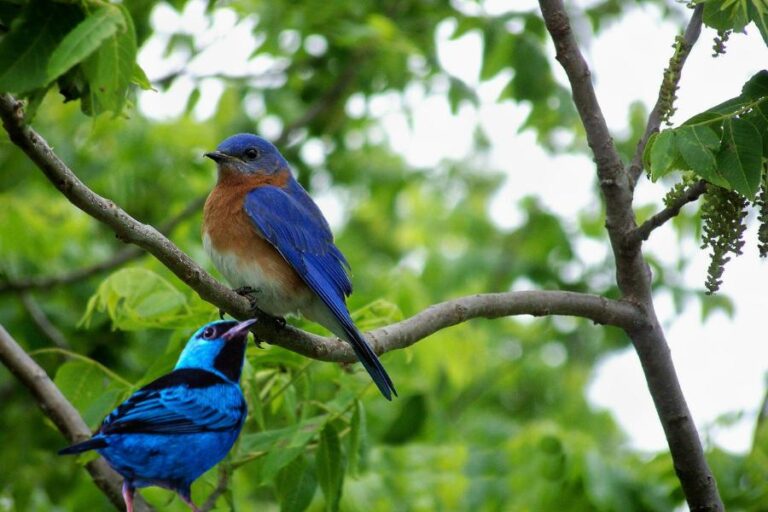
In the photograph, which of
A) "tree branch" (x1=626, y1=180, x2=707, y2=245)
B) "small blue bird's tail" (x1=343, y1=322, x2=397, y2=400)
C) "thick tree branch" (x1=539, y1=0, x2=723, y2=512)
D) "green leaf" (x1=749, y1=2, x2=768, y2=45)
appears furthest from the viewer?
"thick tree branch" (x1=539, y1=0, x2=723, y2=512)

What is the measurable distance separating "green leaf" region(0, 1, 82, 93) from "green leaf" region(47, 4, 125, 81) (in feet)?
0.23

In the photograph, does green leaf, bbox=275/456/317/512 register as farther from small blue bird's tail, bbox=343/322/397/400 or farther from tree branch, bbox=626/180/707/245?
tree branch, bbox=626/180/707/245

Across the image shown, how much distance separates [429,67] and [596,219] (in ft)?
7.97

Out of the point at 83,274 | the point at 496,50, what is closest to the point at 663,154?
the point at 496,50

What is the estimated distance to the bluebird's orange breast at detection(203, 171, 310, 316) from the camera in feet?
16.7

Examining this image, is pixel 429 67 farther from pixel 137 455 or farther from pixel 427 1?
pixel 137 455

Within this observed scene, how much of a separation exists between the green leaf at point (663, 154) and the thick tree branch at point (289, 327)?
986 mm

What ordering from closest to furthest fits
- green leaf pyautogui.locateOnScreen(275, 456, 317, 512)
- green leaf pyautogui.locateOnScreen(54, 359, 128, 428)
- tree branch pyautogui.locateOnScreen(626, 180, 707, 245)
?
tree branch pyautogui.locateOnScreen(626, 180, 707, 245)
green leaf pyautogui.locateOnScreen(275, 456, 317, 512)
green leaf pyautogui.locateOnScreen(54, 359, 128, 428)

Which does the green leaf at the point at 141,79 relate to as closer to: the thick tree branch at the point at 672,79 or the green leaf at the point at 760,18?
the thick tree branch at the point at 672,79

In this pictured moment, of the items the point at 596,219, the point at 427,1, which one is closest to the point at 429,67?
the point at 427,1

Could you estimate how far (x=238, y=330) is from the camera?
4273 mm

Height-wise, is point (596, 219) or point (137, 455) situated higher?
point (596, 219)

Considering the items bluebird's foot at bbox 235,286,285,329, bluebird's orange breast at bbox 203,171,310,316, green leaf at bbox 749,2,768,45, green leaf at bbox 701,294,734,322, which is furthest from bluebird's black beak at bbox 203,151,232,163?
green leaf at bbox 701,294,734,322

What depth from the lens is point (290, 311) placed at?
16.9 ft
